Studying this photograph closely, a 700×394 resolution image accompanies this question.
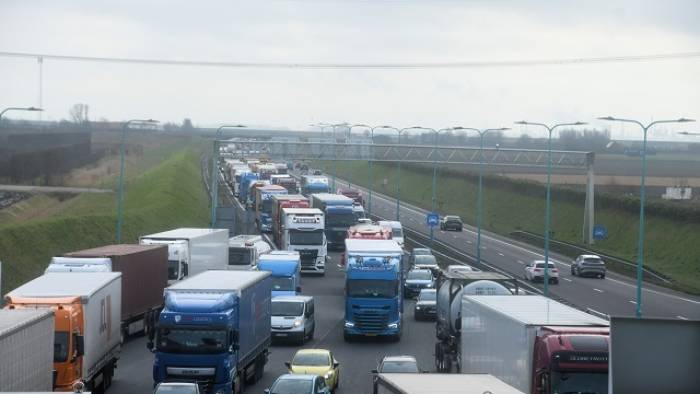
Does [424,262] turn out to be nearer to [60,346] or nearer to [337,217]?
[337,217]

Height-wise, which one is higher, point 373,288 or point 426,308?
point 373,288

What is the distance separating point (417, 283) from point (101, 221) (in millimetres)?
19778

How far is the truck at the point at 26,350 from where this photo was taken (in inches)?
699

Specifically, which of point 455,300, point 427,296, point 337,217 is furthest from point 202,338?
point 337,217

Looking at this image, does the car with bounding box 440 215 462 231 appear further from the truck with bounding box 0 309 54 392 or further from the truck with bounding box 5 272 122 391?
the truck with bounding box 0 309 54 392

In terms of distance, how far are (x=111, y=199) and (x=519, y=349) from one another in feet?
206

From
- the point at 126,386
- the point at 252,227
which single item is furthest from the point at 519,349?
the point at 252,227

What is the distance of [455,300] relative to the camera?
3095 cm

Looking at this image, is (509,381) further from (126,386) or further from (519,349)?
(126,386)

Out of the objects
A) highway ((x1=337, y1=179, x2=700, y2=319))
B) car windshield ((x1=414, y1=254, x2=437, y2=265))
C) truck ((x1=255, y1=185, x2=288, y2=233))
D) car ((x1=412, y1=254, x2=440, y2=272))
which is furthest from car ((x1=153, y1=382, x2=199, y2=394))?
truck ((x1=255, y1=185, x2=288, y2=233))

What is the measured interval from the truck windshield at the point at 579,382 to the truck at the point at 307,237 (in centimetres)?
4140

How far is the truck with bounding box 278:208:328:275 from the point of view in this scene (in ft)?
199

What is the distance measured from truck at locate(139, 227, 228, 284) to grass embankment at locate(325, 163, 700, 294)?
1053 inches

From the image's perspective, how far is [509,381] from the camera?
21312mm
